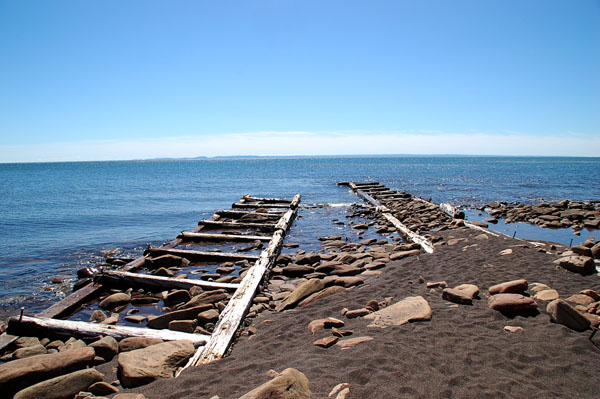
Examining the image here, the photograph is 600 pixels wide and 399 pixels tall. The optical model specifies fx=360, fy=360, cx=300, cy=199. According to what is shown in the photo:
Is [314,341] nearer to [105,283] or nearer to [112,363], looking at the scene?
[112,363]

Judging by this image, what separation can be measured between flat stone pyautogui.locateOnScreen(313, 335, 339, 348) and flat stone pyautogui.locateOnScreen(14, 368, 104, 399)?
8.28 feet

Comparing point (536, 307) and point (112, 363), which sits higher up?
point (536, 307)

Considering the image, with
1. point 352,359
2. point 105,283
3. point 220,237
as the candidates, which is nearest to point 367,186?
point 220,237

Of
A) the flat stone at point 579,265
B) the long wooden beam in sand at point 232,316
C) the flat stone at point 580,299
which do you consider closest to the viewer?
the long wooden beam in sand at point 232,316

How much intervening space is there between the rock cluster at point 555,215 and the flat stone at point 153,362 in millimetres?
16479

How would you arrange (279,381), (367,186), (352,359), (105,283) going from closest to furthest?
(279,381), (352,359), (105,283), (367,186)

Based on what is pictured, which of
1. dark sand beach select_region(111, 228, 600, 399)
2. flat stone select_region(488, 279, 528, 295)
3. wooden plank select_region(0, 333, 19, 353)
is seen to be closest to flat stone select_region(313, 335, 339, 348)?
dark sand beach select_region(111, 228, 600, 399)

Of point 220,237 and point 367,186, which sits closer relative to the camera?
point 220,237

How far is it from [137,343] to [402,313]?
3784 millimetres

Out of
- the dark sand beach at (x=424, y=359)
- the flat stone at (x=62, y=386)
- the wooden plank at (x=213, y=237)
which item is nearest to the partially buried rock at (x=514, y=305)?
the dark sand beach at (x=424, y=359)

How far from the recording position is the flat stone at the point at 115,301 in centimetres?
703

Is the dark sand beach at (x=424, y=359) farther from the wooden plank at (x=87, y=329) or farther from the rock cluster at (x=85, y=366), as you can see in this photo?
the wooden plank at (x=87, y=329)

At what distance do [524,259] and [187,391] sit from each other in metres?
7.41

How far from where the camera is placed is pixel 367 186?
32531 mm
